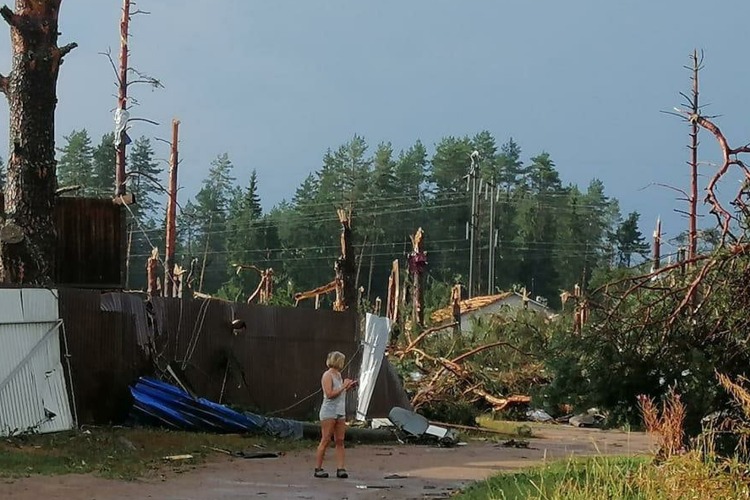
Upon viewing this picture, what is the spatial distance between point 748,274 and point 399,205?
8038cm

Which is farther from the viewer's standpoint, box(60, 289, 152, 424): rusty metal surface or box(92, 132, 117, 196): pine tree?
box(92, 132, 117, 196): pine tree

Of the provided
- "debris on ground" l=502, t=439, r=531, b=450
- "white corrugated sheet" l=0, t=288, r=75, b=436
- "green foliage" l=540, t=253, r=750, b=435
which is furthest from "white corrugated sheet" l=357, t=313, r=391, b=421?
"green foliage" l=540, t=253, r=750, b=435

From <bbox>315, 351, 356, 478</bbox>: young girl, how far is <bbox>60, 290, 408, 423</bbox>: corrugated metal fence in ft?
15.1

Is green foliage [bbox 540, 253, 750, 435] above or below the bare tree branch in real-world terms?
below

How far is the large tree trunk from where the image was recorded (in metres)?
17.0

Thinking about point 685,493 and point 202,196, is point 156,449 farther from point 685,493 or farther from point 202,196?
point 202,196

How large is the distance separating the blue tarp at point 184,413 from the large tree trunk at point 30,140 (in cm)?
263

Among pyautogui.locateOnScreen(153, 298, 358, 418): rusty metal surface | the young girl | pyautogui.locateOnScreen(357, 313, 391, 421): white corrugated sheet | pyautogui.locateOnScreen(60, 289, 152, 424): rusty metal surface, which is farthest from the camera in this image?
pyautogui.locateOnScreen(357, 313, 391, 421): white corrugated sheet

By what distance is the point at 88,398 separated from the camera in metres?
15.8

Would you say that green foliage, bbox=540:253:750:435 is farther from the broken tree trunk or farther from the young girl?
the broken tree trunk

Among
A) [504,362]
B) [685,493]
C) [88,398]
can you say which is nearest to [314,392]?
[88,398]

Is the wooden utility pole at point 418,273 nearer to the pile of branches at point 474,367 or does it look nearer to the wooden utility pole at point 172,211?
the pile of branches at point 474,367

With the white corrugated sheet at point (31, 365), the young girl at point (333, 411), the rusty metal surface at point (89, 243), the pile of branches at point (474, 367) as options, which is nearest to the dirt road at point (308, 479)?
the young girl at point (333, 411)

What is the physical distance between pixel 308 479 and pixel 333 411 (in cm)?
82
